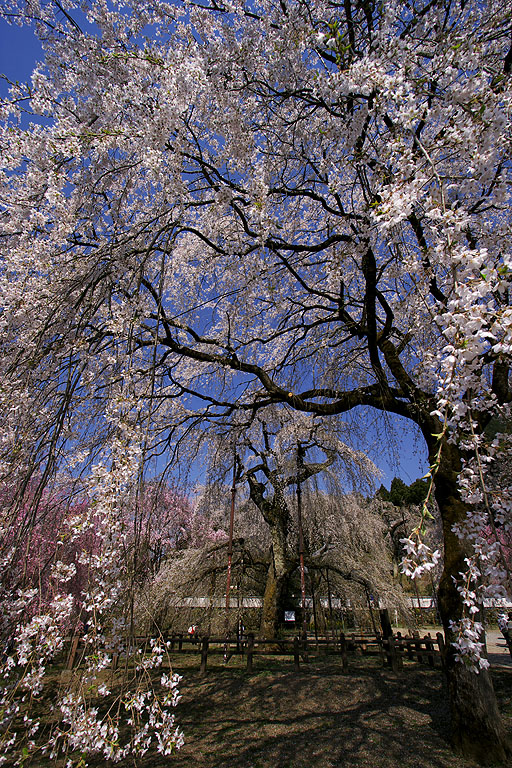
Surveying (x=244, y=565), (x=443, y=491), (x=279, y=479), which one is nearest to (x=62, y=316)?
(x=443, y=491)

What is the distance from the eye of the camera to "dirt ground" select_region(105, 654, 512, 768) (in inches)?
140

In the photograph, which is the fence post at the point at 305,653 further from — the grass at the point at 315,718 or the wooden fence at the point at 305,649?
the grass at the point at 315,718

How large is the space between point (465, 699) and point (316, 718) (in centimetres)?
212

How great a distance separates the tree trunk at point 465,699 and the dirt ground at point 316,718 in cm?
18

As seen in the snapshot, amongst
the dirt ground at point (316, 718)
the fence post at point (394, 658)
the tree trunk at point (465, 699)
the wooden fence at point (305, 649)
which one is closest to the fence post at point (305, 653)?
the wooden fence at point (305, 649)

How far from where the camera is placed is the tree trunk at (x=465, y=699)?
309cm

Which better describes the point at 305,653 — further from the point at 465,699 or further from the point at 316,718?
the point at 465,699

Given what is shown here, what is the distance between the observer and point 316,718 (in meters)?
4.50

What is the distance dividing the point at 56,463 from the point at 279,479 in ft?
21.9

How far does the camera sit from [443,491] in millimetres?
3826

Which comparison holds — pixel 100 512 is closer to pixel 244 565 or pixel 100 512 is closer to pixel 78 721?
pixel 78 721

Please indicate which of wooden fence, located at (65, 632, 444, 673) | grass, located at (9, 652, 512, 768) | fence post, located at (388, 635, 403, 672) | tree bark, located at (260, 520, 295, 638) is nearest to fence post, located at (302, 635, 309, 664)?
wooden fence, located at (65, 632, 444, 673)

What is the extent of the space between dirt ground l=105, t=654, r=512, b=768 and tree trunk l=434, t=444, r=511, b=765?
0.58 feet

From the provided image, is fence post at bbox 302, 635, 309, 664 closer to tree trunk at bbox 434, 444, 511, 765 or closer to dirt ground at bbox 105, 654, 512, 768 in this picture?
dirt ground at bbox 105, 654, 512, 768
